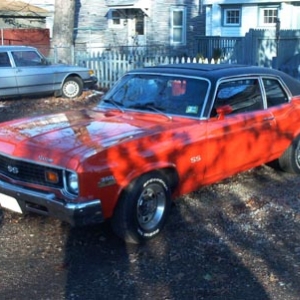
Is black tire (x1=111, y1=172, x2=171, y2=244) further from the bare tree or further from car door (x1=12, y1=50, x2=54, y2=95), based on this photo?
the bare tree

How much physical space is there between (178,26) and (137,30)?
2137mm

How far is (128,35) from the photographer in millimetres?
30141

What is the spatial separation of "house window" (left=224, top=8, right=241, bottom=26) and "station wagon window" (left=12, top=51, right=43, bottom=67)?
48.3 ft

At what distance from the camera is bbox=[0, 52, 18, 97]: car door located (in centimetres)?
1476

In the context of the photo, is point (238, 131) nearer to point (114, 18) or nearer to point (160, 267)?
point (160, 267)

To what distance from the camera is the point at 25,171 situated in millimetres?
5371

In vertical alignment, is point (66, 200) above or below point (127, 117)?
below

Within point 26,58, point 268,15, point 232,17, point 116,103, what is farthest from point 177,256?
point 232,17

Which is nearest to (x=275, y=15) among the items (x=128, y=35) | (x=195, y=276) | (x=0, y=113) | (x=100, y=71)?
(x=128, y=35)

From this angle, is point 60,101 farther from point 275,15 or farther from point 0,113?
point 275,15

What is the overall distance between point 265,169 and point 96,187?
3.71m

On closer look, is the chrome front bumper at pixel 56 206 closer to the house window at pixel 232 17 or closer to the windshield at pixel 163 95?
the windshield at pixel 163 95

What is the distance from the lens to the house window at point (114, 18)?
30.6 meters

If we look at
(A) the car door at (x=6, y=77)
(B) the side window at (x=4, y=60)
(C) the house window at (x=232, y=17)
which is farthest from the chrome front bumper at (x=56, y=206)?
(C) the house window at (x=232, y=17)
